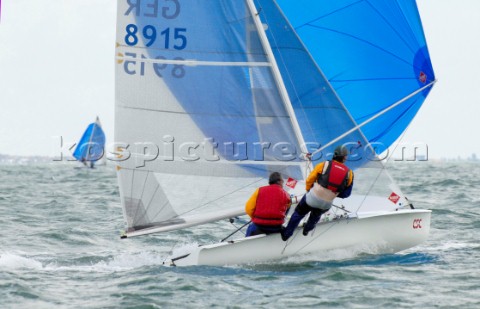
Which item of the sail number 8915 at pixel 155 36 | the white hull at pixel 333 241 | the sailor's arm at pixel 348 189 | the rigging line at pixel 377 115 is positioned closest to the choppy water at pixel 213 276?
the white hull at pixel 333 241

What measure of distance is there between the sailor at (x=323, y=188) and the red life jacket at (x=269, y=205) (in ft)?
0.60

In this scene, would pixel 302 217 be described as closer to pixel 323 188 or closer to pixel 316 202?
pixel 316 202

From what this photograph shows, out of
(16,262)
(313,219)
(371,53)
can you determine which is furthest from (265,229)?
(16,262)

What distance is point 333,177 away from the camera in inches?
389

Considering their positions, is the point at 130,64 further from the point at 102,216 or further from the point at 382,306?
the point at 102,216

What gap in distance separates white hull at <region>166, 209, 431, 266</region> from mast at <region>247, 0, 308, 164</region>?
1.07 metres

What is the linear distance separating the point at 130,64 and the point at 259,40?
1583 mm

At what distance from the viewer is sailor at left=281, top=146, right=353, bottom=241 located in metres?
9.88

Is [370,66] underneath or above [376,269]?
above

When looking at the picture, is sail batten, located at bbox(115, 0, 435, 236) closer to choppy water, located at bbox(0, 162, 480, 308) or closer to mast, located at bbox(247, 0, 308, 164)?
mast, located at bbox(247, 0, 308, 164)

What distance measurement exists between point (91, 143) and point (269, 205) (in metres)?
45.0

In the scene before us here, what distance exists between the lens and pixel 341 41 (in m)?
11.8

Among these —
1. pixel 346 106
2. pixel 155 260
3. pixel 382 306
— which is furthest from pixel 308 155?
pixel 382 306

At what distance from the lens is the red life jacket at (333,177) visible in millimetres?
9875
